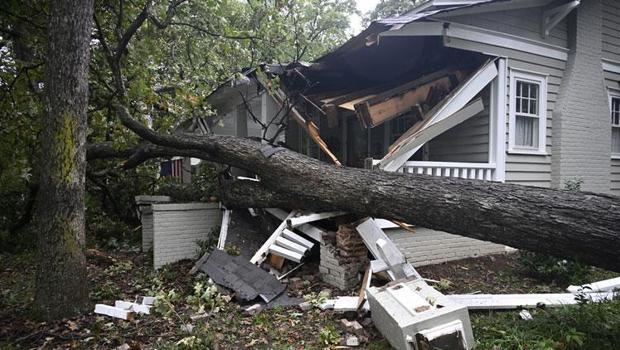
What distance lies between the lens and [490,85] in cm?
750

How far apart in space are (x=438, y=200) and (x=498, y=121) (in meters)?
3.89

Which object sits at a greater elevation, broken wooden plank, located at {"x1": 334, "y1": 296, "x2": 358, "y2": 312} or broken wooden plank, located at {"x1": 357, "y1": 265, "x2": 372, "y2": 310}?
broken wooden plank, located at {"x1": 357, "y1": 265, "x2": 372, "y2": 310}

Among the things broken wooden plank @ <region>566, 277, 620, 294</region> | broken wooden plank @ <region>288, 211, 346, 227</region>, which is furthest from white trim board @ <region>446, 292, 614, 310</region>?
broken wooden plank @ <region>288, 211, 346, 227</region>

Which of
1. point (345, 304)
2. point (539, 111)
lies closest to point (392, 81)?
point (539, 111)

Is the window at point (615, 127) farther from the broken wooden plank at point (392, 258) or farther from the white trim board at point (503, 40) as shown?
the broken wooden plank at point (392, 258)

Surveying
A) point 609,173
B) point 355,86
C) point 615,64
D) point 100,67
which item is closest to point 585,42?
point 615,64

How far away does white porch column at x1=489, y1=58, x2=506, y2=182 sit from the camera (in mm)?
7418

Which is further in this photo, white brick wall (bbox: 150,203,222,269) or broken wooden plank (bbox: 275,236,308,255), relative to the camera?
white brick wall (bbox: 150,203,222,269)

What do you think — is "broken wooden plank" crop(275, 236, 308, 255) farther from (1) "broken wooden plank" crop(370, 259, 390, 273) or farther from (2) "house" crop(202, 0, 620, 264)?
(2) "house" crop(202, 0, 620, 264)

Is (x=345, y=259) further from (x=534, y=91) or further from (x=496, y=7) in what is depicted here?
(x=534, y=91)

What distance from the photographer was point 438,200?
4363 millimetres

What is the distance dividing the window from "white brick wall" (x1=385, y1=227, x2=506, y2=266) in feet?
18.4

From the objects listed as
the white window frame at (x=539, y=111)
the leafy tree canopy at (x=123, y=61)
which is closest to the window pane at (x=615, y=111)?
the white window frame at (x=539, y=111)

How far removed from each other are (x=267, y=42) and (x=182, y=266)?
439 centimetres
